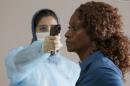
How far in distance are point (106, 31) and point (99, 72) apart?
0.19m

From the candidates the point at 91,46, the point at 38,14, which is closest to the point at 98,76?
the point at 91,46

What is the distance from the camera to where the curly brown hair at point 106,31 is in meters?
1.13

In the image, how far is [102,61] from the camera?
3.53ft

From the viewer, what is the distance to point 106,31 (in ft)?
3.72

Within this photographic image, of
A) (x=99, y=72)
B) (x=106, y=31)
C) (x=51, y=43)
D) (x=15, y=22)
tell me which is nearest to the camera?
(x=99, y=72)

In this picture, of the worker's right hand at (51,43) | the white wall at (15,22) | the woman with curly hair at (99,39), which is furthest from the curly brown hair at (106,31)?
the white wall at (15,22)

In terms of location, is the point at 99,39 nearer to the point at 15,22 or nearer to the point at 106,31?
the point at 106,31

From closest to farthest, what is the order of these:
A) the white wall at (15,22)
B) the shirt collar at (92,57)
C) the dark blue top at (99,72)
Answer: the dark blue top at (99,72) → the shirt collar at (92,57) → the white wall at (15,22)

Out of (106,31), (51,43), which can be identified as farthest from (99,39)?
(51,43)

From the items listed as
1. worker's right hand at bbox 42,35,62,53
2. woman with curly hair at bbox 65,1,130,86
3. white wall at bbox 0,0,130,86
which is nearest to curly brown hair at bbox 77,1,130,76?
woman with curly hair at bbox 65,1,130,86

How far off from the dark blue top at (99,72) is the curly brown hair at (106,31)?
0.05 metres

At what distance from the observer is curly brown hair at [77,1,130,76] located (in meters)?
1.13

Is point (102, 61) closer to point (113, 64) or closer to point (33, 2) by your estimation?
point (113, 64)

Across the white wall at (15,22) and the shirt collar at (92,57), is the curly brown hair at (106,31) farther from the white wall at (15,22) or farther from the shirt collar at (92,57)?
the white wall at (15,22)
